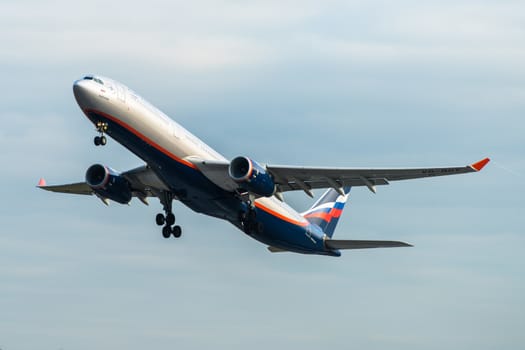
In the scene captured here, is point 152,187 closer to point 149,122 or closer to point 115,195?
point 115,195

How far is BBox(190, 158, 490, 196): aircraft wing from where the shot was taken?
157 feet

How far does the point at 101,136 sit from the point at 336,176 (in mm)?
11560

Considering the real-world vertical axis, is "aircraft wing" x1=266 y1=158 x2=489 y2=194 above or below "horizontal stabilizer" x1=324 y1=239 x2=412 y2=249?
above

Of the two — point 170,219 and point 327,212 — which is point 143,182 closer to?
point 170,219

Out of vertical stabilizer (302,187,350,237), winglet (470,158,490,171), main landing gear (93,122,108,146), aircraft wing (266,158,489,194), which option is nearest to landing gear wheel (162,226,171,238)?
aircraft wing (266,158,489,194)

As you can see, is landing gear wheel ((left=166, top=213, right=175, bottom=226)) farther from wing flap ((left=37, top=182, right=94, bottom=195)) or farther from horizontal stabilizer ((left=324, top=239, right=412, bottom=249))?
horizontal stabilizer ((left=324, top=239, right=412, bottom=249))

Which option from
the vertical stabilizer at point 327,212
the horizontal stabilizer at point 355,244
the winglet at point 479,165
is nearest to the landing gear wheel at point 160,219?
the horizontal stabilizer at point 355,244

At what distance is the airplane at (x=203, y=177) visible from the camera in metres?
45.8

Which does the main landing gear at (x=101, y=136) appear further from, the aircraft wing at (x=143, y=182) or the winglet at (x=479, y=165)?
the winglet at (x=479, y=165)

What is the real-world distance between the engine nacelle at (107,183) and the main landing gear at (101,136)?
6.32 meters

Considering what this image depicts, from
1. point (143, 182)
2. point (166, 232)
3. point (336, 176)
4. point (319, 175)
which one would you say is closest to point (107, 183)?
point (143, 182)

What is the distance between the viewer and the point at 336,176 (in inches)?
1946

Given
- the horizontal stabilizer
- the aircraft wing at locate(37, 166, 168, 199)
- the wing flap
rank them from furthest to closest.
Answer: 1. the wing flap
2. the horizontal stabilizer
3. the aircraft wing at locate(37, 166, 168, 199)

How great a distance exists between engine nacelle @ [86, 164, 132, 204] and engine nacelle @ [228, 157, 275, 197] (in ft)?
23.6
